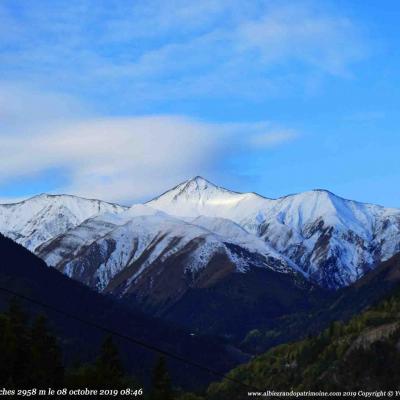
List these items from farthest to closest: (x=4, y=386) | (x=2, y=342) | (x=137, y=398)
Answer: (x=137, y=398), (x=2, y=342), (x=4, y=386)

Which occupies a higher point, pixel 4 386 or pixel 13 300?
pixel 13 300

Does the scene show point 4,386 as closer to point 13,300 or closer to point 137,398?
point 13,300

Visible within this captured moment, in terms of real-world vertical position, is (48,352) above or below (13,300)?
below

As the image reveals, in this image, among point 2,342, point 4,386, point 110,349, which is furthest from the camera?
point 110,349

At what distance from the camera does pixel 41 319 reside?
Result: 114750 mm

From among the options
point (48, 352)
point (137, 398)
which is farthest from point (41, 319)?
point (137, 398)

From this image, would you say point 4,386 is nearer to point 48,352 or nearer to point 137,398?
point 48,352

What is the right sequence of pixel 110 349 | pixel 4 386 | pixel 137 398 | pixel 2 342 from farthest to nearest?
pixel 137 398, pixel 110 349, pixel 2 342, pixel 4 386

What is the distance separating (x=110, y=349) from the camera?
116250 mm

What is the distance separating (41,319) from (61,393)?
1473cm

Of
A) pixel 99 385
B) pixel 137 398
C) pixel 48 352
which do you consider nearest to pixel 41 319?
pixel 48 352

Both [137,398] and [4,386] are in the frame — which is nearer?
[4,386]

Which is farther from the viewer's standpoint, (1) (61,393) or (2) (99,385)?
(2) (99,385)

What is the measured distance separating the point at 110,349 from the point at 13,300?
1485 centimetres
